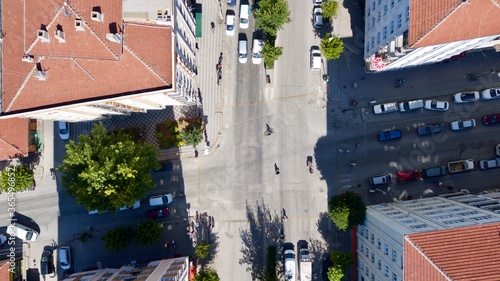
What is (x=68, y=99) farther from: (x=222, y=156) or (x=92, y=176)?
(x=222, y=156)

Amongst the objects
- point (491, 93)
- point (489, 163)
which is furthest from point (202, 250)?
point (491, 93)

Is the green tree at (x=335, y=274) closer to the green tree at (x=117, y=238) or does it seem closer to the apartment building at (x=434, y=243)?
the apartment building at (x=434, y=243)

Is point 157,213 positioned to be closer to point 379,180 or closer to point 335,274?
point 335,274

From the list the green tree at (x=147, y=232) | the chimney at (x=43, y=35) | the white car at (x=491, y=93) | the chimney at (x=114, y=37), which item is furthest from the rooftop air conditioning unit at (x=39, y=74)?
the white car at (x=491, y=93)

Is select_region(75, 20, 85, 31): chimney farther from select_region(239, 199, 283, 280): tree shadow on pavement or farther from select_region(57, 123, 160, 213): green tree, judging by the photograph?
select_region(239, 199, 283, 280): tree shadow on pavement

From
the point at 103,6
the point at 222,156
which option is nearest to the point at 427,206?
the point at 222,156
